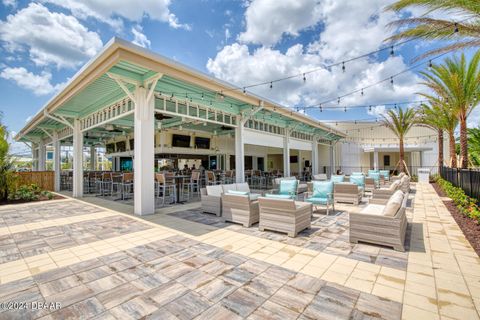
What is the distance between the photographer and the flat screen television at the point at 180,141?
1386 cm

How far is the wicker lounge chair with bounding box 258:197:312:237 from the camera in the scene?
412 cm

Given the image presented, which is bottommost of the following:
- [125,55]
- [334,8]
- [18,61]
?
[125,55]

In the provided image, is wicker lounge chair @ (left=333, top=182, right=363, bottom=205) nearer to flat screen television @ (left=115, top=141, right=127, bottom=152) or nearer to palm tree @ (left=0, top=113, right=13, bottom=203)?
palm tree @ (left=0, top=113, right=13, bottom=203)

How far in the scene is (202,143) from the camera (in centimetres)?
1551

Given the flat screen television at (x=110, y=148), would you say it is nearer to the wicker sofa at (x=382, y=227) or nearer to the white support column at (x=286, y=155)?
the white support column at (x=286, y=155)

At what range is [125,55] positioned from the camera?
4391mm

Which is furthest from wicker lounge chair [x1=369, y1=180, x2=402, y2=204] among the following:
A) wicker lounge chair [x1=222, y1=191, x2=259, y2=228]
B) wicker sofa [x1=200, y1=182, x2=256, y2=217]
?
wicker sofa [x1=200, y1=182, x2=256, y2=217]

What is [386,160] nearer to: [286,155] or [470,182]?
[286,155]

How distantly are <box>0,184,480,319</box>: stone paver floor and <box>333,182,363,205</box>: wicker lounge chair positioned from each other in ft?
7.83

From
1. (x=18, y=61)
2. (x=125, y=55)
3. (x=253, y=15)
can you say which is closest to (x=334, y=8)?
(x=253, y=15)

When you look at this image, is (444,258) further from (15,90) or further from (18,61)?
(15,90)

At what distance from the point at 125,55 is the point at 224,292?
4546mm

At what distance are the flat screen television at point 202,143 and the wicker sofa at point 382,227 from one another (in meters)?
12.6

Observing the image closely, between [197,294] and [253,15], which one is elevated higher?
[253,15]
